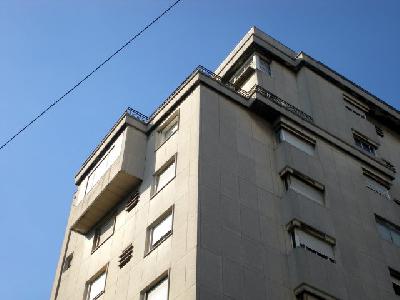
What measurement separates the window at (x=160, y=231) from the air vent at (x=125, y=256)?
117cm

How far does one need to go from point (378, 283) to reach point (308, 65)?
15.4m

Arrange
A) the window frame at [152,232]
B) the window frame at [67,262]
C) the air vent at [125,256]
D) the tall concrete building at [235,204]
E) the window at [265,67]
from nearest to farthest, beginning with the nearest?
the tall concrete building at [235,204]
the window frame at [152,232]
the air vent at [125,256]
the window frame at [67,262]
the window at [265,67]

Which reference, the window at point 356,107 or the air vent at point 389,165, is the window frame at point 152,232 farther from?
the window at point 356,107

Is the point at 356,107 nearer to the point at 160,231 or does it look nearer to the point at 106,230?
the point at 106,230

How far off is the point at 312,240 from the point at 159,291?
6521mm

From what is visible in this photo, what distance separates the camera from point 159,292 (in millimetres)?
21812

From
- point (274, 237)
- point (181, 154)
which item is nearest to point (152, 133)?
point (181, 154)

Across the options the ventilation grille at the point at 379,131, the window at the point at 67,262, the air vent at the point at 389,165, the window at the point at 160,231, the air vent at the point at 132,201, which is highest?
the ventilation grille at the point at 379,131

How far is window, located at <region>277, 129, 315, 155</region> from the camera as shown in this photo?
28812mm

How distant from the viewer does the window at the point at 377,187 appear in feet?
100

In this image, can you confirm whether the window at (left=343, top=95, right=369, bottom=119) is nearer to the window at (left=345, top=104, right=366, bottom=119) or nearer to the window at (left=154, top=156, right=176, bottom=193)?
the window at (left=345, top=104, right=366, bottom=119)

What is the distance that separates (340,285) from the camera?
2333 centimetres

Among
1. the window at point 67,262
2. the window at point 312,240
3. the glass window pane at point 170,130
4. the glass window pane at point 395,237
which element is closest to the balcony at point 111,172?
the glass window pane at point 170,130

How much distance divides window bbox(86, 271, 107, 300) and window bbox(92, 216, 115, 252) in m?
1.85
